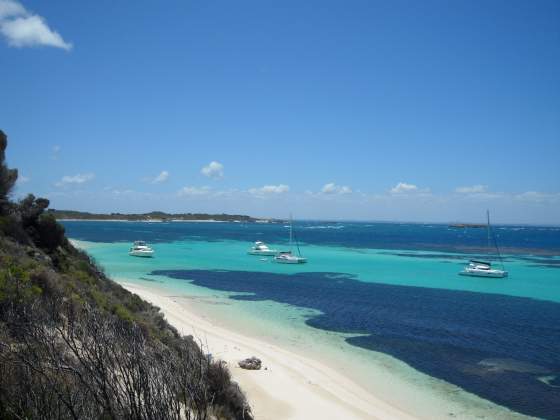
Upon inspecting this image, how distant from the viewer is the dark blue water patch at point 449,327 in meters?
16.7

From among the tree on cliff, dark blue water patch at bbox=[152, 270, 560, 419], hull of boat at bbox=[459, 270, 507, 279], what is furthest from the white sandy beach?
hull of boat at bbox=[459, 270, 507, 279]

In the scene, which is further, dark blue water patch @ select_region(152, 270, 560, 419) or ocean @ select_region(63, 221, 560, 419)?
ocean @ select_region(63, 221, 560, 419)

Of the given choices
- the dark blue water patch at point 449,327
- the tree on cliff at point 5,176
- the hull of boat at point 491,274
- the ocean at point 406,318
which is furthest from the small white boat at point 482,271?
the tree on cliff at point 5,176

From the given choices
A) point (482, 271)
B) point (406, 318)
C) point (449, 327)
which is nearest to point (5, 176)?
point (406, 318)

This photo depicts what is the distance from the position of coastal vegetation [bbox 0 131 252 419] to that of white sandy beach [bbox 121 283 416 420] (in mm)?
2621

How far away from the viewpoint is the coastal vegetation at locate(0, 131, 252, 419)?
5277 millimetres

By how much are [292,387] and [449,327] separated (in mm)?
Answer: 13839

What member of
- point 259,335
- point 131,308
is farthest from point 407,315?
point 131,308

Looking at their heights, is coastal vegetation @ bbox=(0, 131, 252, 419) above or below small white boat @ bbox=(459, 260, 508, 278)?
above

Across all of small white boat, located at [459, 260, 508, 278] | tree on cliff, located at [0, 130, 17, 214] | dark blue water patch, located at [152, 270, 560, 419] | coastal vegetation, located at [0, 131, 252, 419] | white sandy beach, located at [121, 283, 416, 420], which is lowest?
dark blue water patch, located at [152, 270, 560, 419]

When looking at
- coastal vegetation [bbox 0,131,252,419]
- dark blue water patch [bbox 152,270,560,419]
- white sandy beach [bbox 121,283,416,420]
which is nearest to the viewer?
coastal vegetation [bbox 0,131,252,419]

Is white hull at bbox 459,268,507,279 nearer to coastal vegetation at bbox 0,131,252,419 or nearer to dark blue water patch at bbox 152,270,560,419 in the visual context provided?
dark blue water patch at bbox 152,270,560,419

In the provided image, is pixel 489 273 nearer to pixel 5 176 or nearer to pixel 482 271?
pixel 482 271

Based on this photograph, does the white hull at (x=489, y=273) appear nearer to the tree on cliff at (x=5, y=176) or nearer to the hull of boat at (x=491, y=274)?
the hull of boat at (x=491, y=274)
